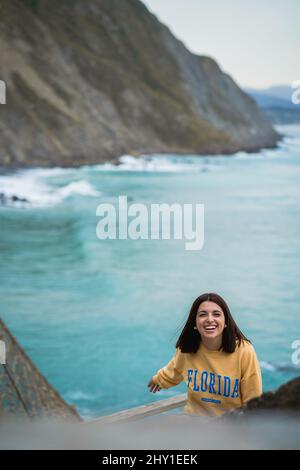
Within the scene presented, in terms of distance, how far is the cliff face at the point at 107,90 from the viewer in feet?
46.9

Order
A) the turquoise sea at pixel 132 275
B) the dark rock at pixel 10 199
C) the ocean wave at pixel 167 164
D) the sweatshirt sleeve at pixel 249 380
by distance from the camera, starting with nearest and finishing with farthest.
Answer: the sweatshirt sleeve at pixel 249 380, the turquoise sea at pixel 132 275, the dark rock at pixel 10 199, the ocean wave at pixel 167 164

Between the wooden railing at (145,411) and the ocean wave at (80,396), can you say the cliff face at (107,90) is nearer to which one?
the ocean wave at (80,396)

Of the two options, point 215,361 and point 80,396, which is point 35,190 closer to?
point 80,396

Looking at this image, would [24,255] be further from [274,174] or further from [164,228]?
[274,174]

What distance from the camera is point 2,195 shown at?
9555mm

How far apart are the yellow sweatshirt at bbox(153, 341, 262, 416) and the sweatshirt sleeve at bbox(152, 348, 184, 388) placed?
24 millimetres

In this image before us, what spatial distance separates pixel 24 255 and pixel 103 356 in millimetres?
2831

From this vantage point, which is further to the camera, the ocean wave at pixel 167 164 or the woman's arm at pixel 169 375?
the ocean wave at pixel 167 164

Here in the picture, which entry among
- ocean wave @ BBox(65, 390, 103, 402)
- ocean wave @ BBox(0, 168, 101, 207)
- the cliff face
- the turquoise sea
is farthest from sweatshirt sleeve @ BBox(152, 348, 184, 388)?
the cliff face

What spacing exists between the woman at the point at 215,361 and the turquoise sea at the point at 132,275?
8.41ft

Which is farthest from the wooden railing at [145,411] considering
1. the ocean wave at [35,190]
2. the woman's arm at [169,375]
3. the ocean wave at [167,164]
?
the ocean wave at [167,164]

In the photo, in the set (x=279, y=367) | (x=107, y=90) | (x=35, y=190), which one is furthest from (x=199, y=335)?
(x=107, y=90)

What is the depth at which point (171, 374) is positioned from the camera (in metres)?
1.09

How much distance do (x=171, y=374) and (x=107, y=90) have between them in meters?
17.0
